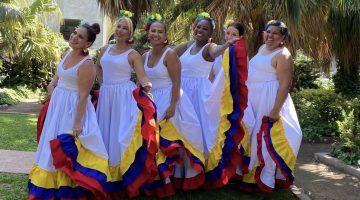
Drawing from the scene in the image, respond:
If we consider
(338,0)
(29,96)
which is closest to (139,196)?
(338,0)

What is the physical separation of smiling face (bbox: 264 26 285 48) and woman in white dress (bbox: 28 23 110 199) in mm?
1826

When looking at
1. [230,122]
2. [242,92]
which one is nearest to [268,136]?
[230,122]

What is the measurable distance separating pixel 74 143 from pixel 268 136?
200cm

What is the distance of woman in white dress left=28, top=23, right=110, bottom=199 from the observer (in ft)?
13.0

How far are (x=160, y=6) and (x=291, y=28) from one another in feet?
10.9

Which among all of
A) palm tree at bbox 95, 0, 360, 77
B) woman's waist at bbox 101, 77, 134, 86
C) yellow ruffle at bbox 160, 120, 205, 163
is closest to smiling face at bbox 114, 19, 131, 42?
woman's waist at bbox 101, 77, 134, 86

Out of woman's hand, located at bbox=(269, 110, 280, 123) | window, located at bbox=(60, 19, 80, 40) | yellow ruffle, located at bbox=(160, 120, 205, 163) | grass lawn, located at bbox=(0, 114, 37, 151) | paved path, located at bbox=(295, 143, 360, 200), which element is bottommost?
grass lawn, located at bbox=(0, 114, 37, 151)

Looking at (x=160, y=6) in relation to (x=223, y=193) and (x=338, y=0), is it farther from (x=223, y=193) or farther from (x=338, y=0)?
(x=223, y=193)

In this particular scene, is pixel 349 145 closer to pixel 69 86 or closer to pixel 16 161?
pixel 69 86

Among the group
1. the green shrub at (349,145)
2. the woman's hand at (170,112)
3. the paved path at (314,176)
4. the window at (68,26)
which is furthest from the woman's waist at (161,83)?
the window at (68,26)

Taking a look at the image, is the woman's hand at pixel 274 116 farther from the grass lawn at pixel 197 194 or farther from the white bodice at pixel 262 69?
the grass lawn at pixel 197 194

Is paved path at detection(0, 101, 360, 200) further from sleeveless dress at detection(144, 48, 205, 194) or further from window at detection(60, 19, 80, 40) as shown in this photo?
window at detection(60, 19, 80, 40)

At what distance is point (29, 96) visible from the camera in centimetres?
1577

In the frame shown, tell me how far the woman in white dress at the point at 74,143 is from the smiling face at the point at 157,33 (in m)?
0.57
